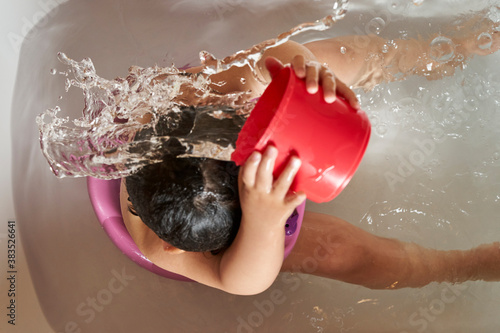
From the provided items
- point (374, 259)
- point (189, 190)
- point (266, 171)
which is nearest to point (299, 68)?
point (266, 171)

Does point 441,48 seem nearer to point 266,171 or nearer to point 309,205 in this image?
point 309,205

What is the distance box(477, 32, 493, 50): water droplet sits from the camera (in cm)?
110

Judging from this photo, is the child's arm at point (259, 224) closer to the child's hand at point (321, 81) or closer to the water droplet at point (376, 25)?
the child's hand at point (321, 81)

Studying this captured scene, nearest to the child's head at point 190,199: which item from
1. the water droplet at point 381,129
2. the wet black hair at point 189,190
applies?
the wet black hair at point 189,190

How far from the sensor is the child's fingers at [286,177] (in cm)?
50

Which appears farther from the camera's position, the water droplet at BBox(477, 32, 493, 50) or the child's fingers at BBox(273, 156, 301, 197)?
the water droplet at BBox(477, 32, 493, 50)

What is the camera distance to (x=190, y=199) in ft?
2.15

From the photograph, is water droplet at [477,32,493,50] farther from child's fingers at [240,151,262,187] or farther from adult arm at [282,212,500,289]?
child's fingers at [240,151,262,187]

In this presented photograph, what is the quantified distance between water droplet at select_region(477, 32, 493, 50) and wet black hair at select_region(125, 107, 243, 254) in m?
0.79

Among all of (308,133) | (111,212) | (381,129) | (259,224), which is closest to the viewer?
(308,133)

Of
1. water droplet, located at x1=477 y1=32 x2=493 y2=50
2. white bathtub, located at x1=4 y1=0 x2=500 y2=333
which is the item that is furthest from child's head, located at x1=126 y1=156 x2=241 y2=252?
water droplet, located at x1=477 y1=32 x2=493 y2=50

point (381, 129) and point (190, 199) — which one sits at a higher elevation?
point (190, 199)

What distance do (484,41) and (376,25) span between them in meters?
0.27

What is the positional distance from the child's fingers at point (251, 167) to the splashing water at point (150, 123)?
0.10 metres
